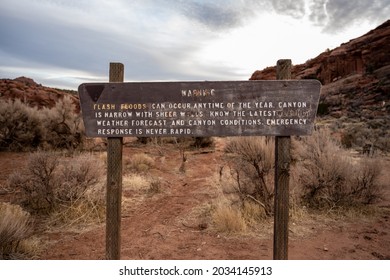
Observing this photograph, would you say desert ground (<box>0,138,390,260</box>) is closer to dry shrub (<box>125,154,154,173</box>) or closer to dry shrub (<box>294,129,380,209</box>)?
dry shrub (<box>294,129,380,209</box>)

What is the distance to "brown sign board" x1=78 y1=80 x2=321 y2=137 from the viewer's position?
9.89 feet

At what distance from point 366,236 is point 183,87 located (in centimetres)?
412

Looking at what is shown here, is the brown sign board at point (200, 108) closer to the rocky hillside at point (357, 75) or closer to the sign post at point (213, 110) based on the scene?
the sign post at point (213, 110)

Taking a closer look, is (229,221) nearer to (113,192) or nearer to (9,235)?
(113,192)

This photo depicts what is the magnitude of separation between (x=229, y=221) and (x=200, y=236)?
568mm

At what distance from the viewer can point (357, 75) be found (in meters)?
40.1

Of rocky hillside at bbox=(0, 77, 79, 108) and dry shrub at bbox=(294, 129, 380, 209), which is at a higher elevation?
rocky hillside at bbox=(0, 77, 79, 108)

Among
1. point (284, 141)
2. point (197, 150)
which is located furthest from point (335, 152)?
point (197, 150)

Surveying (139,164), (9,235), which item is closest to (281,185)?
(9,235)

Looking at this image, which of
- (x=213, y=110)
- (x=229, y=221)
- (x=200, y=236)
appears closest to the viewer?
(x=213, y=110)

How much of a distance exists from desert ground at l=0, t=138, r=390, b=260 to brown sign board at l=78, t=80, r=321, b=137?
83.9 inches

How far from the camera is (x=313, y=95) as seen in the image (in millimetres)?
3000

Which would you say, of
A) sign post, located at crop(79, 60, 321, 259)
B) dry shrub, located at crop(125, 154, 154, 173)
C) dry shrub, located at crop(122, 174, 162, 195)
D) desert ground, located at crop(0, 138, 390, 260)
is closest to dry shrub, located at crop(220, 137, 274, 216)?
desert ground, located at crop(0, 138, 390, 260)

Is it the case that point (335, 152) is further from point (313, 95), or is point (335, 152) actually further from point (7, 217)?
point (7, 217)
